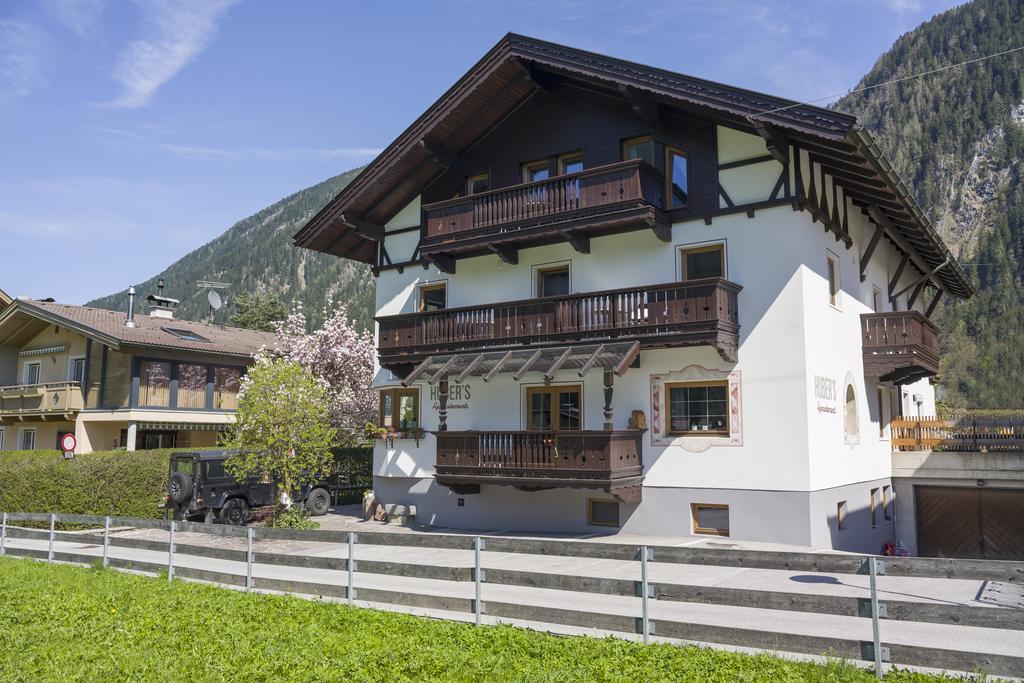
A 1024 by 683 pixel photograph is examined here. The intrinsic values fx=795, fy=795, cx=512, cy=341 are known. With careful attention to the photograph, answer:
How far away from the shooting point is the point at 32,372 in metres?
40.1

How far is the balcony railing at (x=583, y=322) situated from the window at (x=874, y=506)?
7302 mm

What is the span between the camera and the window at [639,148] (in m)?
20.6

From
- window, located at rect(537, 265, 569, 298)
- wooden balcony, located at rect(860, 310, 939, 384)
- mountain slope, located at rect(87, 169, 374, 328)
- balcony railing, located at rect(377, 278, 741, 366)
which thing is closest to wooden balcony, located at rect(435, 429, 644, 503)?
balcony railing, located at rect(377, 278, 741, 366)

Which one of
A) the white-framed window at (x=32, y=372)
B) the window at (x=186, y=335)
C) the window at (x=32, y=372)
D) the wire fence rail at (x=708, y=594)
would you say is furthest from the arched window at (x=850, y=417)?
the window at (x=32, y=372)

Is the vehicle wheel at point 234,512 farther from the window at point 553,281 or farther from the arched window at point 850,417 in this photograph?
the arched window at point 850,417

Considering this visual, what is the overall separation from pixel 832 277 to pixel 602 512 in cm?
855

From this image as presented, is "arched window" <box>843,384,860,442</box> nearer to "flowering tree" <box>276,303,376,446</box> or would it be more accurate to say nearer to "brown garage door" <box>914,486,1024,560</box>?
"brown garage door" <box>914,486,1024,560</box>

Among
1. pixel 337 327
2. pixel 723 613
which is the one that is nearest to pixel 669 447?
pixel 723 613

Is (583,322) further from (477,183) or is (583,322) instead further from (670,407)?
(477,183)

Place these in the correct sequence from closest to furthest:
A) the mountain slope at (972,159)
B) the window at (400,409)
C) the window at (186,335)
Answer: the window at (400,409)
the window at (186,335)
the mountain slope at (972,159)

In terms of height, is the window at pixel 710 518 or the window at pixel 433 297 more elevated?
the window at pixel 433 297

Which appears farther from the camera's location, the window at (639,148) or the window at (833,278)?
the window at (639,148)

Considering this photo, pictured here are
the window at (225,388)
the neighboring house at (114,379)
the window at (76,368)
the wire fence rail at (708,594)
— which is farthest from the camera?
the window at (225,388)

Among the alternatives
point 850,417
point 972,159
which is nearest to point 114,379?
point 850,417
